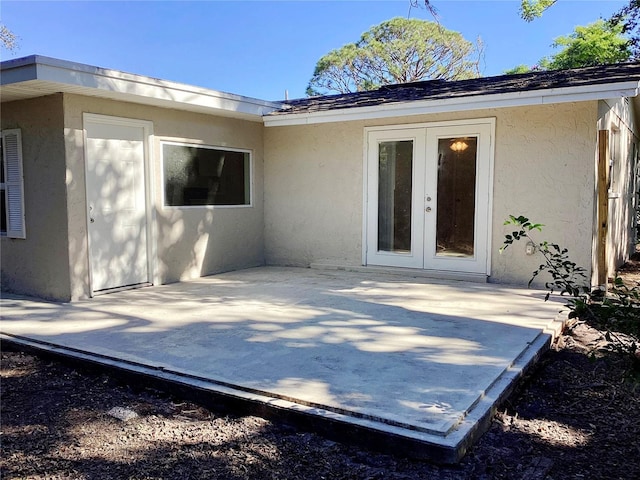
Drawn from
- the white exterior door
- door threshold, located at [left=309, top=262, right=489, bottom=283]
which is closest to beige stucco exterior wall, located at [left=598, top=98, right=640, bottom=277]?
door threshold, located at [left=309, top=262, right=489, bottom=283]

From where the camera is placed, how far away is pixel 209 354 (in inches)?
166

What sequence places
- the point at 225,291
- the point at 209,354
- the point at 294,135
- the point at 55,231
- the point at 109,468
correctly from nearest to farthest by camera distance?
1. the point at 109,468
2. the point at 209,354
3. the point at 55,231
4. the point at 225,291
5. the point at 294,135

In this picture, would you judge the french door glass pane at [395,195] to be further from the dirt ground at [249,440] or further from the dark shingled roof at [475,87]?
the dirt ground at [249,440]

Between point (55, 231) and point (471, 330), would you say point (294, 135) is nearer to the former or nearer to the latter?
point (55, 231)

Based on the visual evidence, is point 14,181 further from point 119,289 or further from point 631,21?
point 631,21

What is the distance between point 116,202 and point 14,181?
1290 millimetres

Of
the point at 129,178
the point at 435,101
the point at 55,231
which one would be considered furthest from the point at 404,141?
the point at 55,231

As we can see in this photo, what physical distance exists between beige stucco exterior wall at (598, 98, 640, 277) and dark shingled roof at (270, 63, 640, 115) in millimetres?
508

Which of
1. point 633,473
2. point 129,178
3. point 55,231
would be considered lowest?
point 633,473

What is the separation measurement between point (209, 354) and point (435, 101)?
469 centimetres

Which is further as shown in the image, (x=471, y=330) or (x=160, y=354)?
(x=471, y=330)

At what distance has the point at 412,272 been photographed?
316 inches

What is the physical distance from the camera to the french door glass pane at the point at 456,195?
301 inches

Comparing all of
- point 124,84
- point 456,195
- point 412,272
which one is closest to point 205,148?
point 124,84
